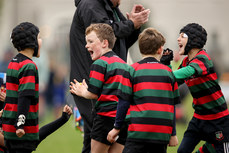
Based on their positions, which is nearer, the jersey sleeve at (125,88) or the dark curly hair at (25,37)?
the jersey sleeve at (125,88)

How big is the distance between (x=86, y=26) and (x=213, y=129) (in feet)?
6.14

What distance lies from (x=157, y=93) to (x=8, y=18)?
28960 millimetres

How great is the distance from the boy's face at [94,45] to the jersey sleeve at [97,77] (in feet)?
0.61

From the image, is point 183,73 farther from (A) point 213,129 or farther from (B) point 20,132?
(B) point 20,132

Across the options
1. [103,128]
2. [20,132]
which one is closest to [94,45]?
[103,128]

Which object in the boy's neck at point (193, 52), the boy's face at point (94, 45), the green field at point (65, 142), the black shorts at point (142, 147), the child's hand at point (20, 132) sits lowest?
the green field at point (65, 142)

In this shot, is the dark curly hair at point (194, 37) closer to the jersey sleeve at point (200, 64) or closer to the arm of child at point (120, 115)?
the jersey sleeve at point (200, 64)

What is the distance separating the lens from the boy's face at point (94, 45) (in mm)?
5074

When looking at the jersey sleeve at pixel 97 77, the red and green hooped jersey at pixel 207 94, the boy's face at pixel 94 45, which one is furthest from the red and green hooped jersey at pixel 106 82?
the red and green hooped jersey at pixel 207 94

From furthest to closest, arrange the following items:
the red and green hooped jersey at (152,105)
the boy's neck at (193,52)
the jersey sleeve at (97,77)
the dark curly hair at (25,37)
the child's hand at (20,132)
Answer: the boy's neck at (193,52) < the dark curly hair at (25,37) < the child's hand at (20,132) < the jersey sleeve at (97,77) < the red and green hooped jersey at (152,105)

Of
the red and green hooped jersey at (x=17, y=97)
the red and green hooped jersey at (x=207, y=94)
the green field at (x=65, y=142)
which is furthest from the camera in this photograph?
the green field at (x=65, y=142)

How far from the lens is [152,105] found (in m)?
4.53

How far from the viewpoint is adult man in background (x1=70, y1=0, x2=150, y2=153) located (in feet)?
17.6

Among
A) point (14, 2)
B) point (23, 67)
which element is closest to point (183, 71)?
point (23, 67)
